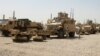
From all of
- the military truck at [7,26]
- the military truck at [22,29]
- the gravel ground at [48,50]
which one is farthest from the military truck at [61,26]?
the gravel ground at [48,50]

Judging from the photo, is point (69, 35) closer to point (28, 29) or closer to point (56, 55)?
point (28, 29)

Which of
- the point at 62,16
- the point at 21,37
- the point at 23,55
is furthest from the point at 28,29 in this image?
the point at 23,55

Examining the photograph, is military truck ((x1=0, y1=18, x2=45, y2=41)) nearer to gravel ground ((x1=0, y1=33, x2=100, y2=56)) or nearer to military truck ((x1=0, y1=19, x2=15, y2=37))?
military truck ((x1=0, y1=19, x2=15, y2=37))

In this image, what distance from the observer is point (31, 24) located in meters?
26.1

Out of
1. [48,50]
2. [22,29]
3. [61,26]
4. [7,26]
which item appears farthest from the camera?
[7,26]

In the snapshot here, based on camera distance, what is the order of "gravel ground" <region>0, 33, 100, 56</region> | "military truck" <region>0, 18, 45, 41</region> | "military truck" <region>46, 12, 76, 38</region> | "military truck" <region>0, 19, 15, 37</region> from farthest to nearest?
1. "military truck" <region>46, 12, 76, 38</region>
2. "military truck" <region>0, 19, 15, 37</region>
3. "military truck" <region>0, 18, 45, 41</region>
4. "gravel ground" <region>0, 33, 100, 56</region>

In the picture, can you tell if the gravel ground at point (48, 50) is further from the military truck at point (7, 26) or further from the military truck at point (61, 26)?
the military truck at point (7, 26)

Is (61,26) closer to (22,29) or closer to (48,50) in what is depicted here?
(22,29)

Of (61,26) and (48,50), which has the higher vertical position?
(61,26)

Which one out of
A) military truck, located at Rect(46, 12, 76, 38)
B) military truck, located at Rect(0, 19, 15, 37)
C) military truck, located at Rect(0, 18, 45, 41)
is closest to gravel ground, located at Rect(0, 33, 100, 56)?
military truck, located at Rect(0, 18, 45, 41)

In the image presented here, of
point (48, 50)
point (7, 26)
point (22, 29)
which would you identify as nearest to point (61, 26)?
point (22, 29)

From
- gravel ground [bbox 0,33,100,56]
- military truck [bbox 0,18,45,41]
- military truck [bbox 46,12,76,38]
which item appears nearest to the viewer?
gravel ground [bbox 0,33,100,56]

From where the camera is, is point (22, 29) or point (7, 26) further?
point (7, 26)

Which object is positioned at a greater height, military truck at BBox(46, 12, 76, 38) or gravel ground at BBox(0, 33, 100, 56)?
military truck at BBox(46, 12, 76, 38)
